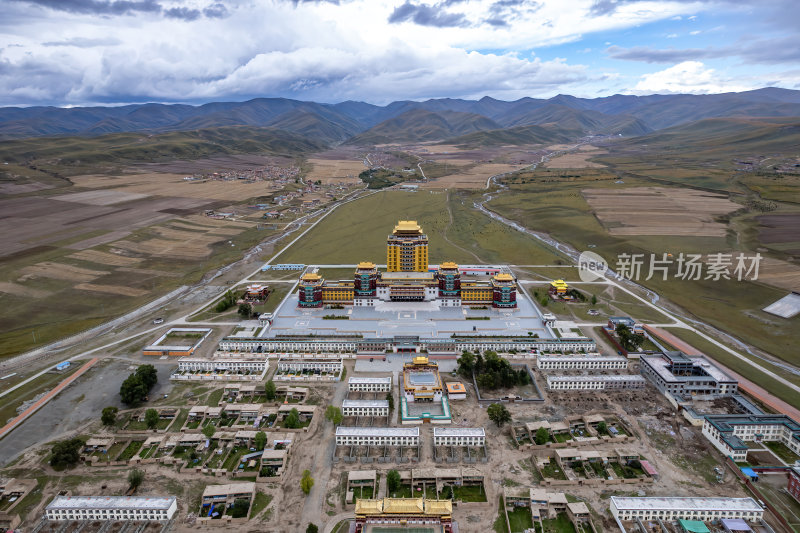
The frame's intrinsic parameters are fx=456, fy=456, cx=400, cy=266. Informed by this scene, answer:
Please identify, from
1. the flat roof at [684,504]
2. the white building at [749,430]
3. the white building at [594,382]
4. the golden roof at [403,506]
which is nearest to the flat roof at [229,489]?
the golden roof at [403,506]

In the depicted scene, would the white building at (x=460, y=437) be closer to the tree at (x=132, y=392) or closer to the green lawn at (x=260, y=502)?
the green lawn at (x=260, y=502)

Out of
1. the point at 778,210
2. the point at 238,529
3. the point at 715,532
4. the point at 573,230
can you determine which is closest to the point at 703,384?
the point at 715,532

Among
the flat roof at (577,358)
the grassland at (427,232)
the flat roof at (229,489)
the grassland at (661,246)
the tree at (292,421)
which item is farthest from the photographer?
the grassland at (427,232)

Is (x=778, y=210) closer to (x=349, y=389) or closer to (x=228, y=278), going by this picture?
(x=349, y=389)

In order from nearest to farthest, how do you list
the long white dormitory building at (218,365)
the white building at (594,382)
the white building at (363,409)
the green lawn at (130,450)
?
the green lawn at (130,450) < the white building at (363,409) < the white building at (594,382) < the long white dormitory building at (218,365)

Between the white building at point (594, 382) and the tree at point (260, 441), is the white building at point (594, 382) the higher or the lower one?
the higher one

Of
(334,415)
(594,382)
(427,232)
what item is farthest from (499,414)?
(427,232)

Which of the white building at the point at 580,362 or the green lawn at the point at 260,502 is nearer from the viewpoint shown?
the green lawn at the point at 260,502
